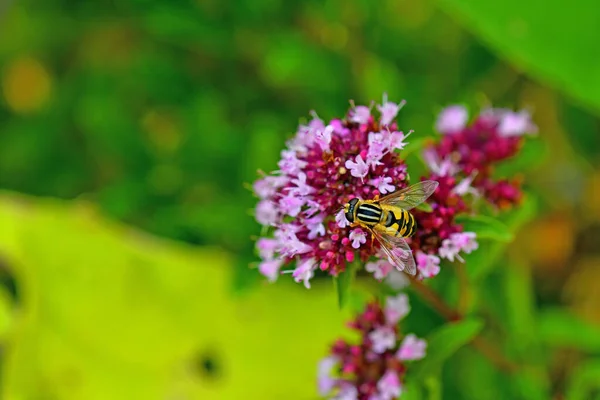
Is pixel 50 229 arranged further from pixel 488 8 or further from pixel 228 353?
pixel 488 8

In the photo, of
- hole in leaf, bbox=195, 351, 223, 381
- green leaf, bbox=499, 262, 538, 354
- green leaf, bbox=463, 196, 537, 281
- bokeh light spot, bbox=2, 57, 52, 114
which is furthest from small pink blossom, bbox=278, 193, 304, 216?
bokeh light spot, bbox=2, 57, 52, 114

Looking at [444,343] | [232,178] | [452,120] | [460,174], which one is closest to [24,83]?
[232,178]

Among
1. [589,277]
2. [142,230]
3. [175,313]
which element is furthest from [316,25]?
[589,277]

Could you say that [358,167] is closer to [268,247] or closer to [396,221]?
[396,221]

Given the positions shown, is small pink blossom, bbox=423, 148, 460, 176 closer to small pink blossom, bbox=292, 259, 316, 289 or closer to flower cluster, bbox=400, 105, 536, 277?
flower cluster, bbox=400, 105, 536, 277

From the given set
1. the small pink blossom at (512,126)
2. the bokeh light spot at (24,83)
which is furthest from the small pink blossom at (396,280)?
the bokeh light spot at (24,83)
